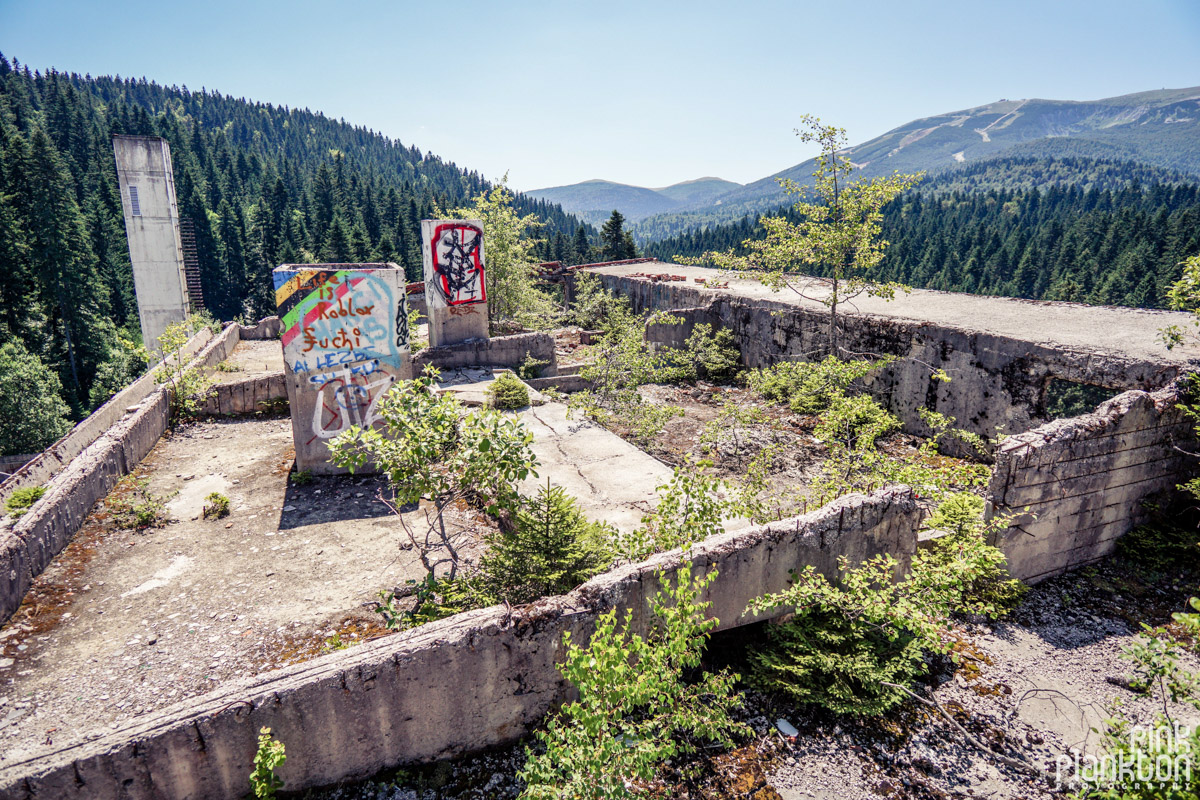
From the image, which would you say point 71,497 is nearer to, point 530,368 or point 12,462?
point 530,368

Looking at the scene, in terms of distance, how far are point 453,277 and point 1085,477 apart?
34.3ft

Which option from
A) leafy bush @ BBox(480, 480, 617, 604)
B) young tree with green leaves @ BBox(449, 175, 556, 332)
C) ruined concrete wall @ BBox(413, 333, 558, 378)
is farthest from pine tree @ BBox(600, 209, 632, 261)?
leafy bush @ BBox(480, 480, 617, 604)

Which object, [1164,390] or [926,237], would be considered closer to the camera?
[1164,390]

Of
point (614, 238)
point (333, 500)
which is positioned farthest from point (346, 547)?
point (614, 238)

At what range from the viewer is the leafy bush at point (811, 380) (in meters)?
8.45

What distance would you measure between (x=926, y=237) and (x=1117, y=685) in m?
90.3

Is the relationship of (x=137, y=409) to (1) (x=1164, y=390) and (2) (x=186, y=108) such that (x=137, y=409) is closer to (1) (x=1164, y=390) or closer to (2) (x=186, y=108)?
(1) (x=1164, y=390)

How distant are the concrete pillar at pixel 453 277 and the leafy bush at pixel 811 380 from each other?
593 centimetres

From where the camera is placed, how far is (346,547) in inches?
228

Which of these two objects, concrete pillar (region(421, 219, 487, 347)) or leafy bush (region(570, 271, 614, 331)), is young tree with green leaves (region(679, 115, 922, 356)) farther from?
leafy bush (region(570, 271, 614, 331))

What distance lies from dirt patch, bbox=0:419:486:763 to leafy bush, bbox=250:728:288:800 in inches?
33.0

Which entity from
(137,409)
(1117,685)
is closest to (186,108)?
(137,409)

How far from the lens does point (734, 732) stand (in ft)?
14.0
